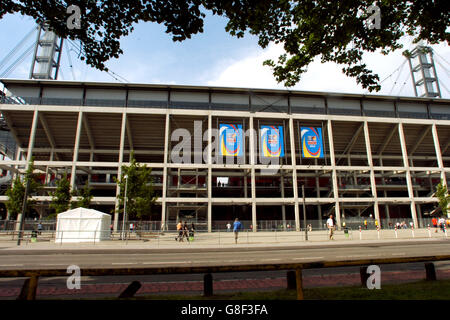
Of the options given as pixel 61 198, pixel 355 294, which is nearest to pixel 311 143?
pixel 61 198

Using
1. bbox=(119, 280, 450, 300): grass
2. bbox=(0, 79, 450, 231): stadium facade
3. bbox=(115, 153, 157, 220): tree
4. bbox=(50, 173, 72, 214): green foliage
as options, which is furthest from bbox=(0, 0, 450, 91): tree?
bbox=(0, 79, 450, 231): stadium facade

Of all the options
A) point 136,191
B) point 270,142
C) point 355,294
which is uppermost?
point 270,142

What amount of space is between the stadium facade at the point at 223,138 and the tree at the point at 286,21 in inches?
1071

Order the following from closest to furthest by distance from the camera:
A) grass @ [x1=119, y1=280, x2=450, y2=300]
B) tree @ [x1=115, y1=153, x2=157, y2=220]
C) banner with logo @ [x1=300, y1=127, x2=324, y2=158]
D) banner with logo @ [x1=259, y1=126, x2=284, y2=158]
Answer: grass @ [x1=119, y1=280, x2=450, y2=300]
tree @ [x1=115, y1=153, x2=157, y2=220]
banner with logo @ [x1=259, y1=126, x2=284, y2=158]
banner with logo @ [x1=300, y1=127, x2=324, y2=158]

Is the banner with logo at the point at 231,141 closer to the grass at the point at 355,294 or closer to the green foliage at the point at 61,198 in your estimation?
the green foliage at the point at 61,198

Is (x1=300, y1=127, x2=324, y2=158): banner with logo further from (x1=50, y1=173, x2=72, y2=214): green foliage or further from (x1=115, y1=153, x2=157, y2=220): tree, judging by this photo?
(x1=50, y1=173, x2=72, y2=214): green foliage

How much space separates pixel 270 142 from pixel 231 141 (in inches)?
210

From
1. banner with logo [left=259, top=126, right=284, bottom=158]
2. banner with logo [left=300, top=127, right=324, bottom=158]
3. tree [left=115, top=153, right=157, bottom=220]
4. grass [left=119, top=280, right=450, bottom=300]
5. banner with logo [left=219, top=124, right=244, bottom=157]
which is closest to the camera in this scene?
grass [left=119, top=280, right=450, bottom=300]

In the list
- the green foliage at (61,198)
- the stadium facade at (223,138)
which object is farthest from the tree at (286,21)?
the stadium facade at (223,138)

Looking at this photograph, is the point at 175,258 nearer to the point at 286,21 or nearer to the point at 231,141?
the point at 286,21

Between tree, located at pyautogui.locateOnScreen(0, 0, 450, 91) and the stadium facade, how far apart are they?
27194 millimetres

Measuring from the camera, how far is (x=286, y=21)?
7602 millimetres

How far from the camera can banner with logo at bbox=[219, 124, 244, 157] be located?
35844 mm
